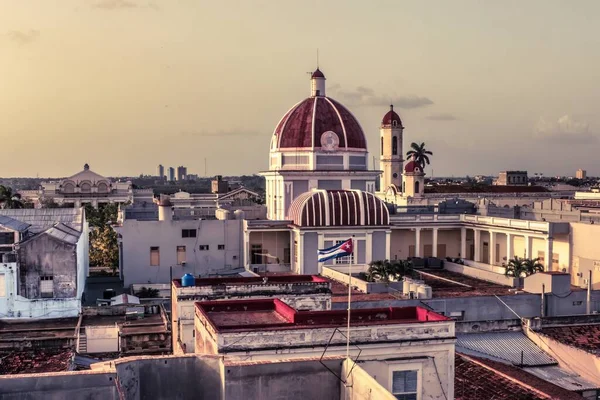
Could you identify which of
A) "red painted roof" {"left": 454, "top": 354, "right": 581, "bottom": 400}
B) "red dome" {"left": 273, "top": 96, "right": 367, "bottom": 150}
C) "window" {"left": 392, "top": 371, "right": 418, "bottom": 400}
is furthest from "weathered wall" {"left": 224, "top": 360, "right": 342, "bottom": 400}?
"red dome" {"left": 273, "top": 96, "right": 367, "bottom": 150}

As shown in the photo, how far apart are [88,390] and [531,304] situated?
27.9 metres

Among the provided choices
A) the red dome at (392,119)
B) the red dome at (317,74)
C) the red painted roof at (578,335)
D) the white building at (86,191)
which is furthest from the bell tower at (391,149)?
the red painted roof at (578,335)

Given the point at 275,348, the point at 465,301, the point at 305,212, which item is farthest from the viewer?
the point at 305,212

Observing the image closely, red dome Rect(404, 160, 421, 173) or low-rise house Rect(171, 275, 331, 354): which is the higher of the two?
red dome Rect(404, 160, 421, 173)

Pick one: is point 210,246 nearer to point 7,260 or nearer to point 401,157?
point 7,260

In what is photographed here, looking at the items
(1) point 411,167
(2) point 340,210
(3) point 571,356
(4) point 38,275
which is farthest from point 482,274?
(1) point 411,167

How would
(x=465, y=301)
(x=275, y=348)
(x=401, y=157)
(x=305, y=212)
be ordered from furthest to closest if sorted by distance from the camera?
1. (x=401, y=157)
2. (x=305, y=212)
3. (x=465, y=301)
4. (x=275, y=348)

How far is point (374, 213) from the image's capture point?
5216 cm

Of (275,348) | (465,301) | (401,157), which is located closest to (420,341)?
(275,348)

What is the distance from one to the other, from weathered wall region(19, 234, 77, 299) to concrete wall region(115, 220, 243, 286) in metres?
10.3

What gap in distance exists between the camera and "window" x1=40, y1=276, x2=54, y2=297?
40.2m

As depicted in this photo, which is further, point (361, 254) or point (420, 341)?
point (361, 254)

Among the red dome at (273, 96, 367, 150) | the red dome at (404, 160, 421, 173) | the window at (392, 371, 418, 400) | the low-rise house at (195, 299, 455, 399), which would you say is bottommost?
the window at (392, 371, 418, 400)

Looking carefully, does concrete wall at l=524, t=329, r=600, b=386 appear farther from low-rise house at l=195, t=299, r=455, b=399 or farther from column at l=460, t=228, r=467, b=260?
column at l=460, t=228, r=467, b=260
